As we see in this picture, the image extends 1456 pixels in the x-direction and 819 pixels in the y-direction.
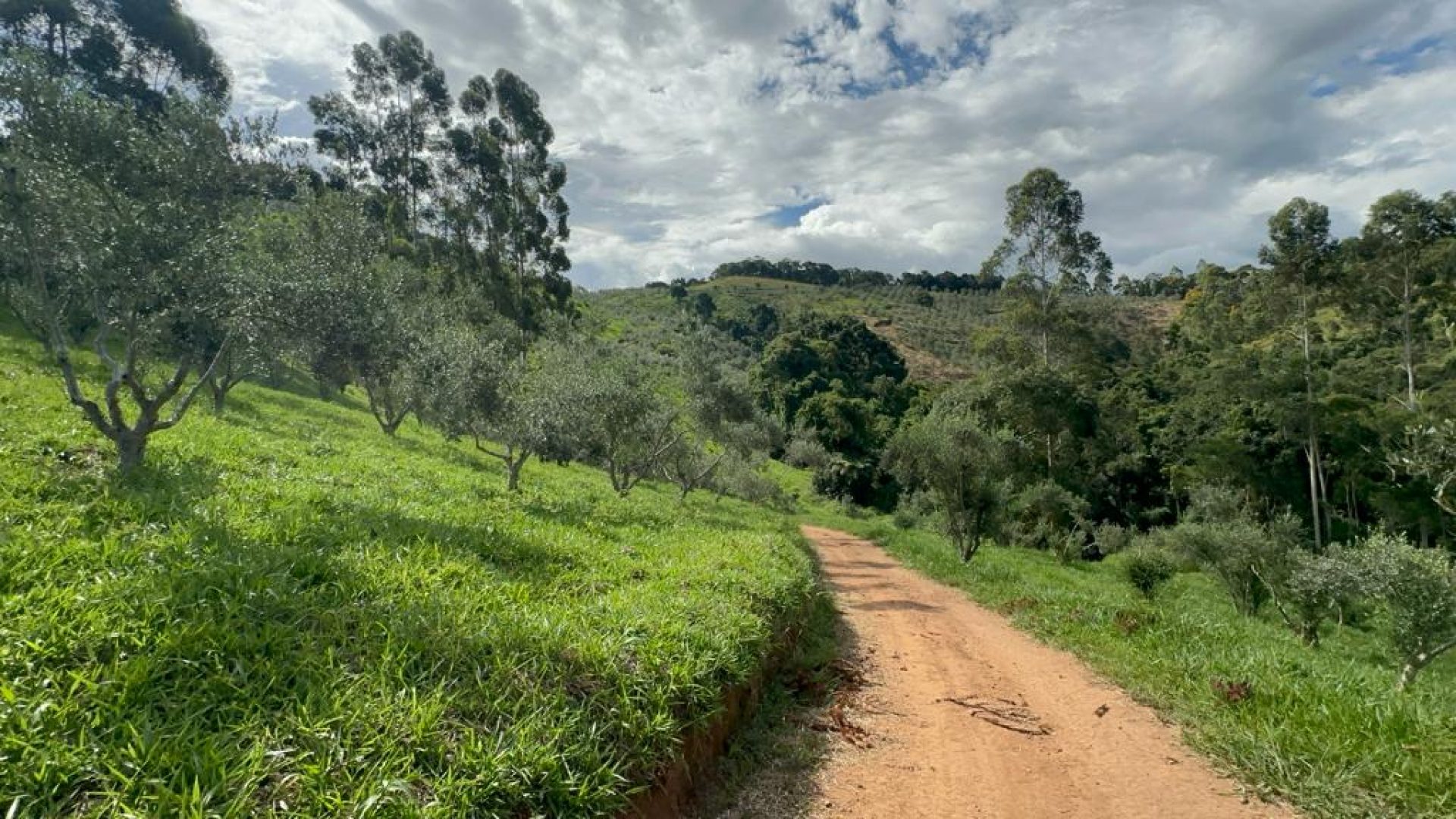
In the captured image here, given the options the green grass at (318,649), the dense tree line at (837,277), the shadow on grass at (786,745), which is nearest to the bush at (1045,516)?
the shadow on grass at (786,745)

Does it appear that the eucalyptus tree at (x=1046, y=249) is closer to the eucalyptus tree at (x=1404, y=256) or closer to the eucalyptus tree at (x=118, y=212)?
the eucalyptus tree at (x=1404, y=256)

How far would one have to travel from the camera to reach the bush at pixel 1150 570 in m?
24.9

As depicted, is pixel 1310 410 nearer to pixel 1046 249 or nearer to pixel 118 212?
pixel 1046 249

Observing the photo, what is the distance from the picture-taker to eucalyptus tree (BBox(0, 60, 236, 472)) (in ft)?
28.7

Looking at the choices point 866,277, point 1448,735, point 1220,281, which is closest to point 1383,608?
Answer: point 1448,735

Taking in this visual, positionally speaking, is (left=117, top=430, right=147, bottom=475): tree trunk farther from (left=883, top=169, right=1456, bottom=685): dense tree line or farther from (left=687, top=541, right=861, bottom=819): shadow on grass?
(left=883, top=169, right=1456, bottom=685): dense tree line

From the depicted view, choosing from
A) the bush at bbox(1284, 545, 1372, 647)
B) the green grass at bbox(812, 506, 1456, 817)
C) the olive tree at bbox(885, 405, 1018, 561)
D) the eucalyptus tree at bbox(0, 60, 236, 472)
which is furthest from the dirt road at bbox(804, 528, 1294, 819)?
the olive tree at bbox(885, 405, 1018, 561)

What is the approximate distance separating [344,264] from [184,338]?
2806 millimetres

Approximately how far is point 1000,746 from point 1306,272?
4332 cm

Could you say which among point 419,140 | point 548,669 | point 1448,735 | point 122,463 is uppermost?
point 419,140

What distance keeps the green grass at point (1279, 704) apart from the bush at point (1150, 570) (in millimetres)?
8915

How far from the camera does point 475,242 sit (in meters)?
45.3

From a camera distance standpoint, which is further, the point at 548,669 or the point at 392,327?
the point at 392,327

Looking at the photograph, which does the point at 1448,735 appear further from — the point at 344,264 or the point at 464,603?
the point at 344,264
